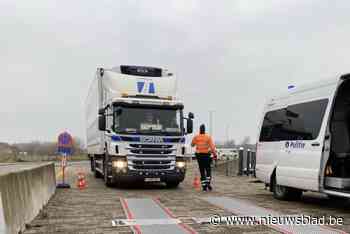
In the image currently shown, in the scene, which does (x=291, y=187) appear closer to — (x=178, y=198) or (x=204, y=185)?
(x=178, y=198)

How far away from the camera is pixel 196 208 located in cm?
1039

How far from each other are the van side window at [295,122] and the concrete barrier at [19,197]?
5989 millimetres

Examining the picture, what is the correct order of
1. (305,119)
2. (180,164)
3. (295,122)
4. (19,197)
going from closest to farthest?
(19,197), (305,119), (295,122), (180,164)

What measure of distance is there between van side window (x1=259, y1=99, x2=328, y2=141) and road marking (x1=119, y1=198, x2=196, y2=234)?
3534mm

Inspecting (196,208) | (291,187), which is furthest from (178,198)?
(291,187)

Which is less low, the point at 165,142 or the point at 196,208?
the point at 165,142

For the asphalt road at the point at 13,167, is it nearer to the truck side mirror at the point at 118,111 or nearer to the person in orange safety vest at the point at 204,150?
the truck side mirror at the point at 118,111

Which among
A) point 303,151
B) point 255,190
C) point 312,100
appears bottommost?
point 255,190

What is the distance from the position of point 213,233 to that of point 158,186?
363 inches

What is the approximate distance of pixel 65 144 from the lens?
52.9 ft

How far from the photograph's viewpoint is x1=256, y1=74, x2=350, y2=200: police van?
9.88 m

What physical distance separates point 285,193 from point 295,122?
6.44 ft

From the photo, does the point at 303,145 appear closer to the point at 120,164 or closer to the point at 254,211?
the point at 254,211

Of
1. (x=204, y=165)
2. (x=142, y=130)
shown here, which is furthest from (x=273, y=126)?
(x=142, y=130)
